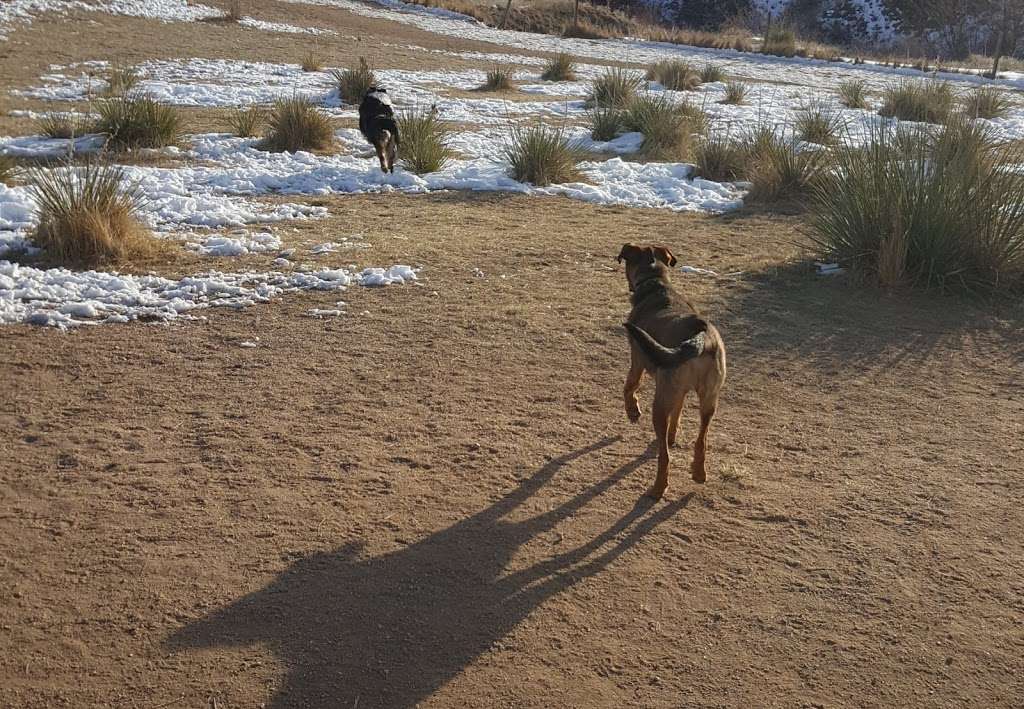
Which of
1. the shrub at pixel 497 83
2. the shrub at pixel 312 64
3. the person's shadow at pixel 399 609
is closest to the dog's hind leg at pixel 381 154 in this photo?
the person's shadow at pixel 399 609

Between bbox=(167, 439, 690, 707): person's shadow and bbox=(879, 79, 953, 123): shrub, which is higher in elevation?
A: bbox=(879, 79, 953, 123): shrub

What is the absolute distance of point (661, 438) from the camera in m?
4.41

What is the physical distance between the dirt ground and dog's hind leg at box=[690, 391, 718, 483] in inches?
3.2

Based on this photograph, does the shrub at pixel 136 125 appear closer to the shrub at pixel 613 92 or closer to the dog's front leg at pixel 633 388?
the shrub at pixel 613 92

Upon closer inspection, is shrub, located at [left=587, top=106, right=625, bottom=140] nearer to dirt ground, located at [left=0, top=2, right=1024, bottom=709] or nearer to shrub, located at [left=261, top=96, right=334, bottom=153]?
shrub, located at [left=261, top=96, right=334, bottom=153]

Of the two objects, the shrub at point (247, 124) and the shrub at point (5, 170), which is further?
the shrub at point (247, 124)

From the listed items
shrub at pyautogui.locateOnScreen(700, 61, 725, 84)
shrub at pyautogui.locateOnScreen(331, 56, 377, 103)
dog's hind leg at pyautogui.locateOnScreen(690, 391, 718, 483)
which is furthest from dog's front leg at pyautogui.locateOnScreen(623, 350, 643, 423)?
shrub at pyautogui.locateOnScreen(700, 61, 725, 84)

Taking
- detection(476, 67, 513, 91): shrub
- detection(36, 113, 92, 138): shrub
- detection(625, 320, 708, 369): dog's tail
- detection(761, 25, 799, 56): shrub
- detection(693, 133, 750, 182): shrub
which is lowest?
detection(36, 113, 92, 138): shrub

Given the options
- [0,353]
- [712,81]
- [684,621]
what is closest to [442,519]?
[684,621]

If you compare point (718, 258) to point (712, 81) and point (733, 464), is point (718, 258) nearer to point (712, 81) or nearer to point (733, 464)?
point (733, 464)

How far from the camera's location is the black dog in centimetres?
1234

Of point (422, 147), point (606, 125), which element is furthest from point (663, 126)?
point (422, 147)

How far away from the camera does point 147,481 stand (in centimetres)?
451

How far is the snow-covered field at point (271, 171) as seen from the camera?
7238mm
